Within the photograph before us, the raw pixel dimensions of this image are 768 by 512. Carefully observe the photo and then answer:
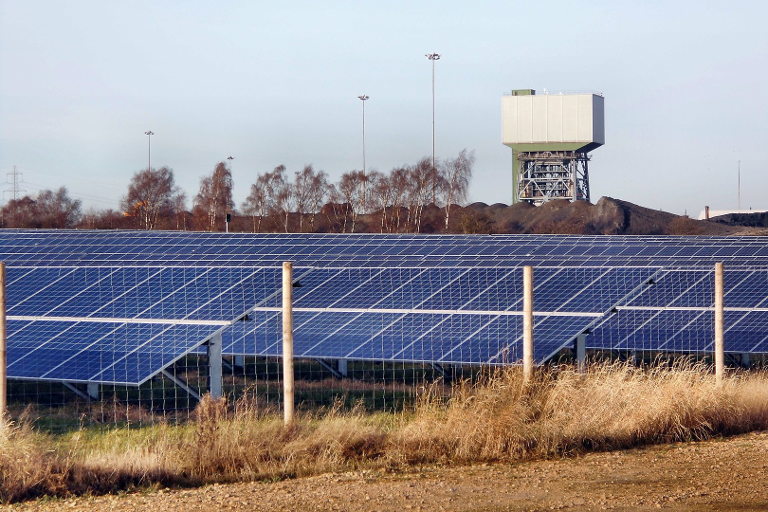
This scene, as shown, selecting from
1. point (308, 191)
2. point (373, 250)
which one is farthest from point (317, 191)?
point (373, 250)

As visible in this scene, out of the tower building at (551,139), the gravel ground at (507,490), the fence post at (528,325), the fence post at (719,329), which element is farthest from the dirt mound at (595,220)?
the gravel ground at (507,490)

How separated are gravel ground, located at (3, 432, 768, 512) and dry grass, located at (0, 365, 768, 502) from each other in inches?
11.9

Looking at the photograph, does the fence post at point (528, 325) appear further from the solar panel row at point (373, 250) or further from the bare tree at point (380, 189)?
the bare tree at point (380, 189)

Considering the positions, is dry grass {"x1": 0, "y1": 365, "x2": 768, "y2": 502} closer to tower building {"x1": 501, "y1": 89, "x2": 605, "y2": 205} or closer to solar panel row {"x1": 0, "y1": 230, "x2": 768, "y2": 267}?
solar panel row {"x1": 0, "y1": 230, "x2": 768, "y2": 267}

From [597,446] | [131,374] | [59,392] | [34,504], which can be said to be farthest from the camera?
[59,392]

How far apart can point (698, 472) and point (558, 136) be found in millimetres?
69637

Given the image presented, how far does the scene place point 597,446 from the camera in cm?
1075

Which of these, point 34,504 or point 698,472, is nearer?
point 34,504

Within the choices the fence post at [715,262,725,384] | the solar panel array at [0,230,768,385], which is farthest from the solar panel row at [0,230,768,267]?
the fence post at [715,262,725,384]

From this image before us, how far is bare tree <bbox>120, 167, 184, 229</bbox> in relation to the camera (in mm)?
79938

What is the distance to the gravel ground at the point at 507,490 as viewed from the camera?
8344mm

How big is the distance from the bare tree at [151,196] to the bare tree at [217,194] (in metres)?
3.26

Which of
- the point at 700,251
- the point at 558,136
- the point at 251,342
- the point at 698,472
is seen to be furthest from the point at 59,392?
the point at 558,136

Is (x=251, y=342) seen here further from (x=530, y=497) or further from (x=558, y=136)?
(x=558, y=136)
